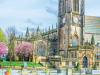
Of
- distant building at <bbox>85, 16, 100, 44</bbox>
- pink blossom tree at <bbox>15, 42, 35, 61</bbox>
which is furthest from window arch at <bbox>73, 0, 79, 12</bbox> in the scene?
distant building at <bbox>85, 16, 100, 44</bbox>

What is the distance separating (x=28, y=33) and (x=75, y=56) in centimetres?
2879

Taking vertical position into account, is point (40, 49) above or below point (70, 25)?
below

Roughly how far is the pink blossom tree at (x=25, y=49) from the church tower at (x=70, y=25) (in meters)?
11.4

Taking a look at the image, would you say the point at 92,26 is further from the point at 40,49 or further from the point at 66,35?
the point at 40,49

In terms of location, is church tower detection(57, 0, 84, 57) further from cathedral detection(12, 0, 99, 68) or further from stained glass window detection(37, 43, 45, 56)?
stained glass window detection(37, 43, 45, 56)

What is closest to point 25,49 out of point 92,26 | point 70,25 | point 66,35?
point 66,35

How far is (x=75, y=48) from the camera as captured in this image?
2003 inches

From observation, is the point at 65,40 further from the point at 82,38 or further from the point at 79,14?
the point at 79,14

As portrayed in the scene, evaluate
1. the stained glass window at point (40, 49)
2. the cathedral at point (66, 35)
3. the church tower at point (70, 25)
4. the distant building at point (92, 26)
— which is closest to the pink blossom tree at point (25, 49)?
the cathedral at point (66, 35)

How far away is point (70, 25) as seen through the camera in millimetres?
56531

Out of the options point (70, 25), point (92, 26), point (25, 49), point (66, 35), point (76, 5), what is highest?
point (76, 5)

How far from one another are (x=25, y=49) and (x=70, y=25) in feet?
58.0

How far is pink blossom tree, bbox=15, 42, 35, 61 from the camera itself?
5438 centimetres

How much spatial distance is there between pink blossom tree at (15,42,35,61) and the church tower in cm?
1139
